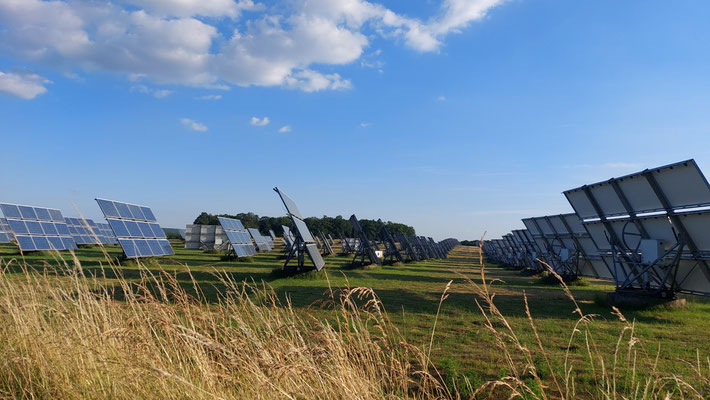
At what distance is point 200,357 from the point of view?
11.5ft

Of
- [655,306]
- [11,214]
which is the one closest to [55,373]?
[655,306]

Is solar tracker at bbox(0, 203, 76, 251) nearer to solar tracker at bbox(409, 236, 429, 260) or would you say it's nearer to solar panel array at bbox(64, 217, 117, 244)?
solar panel array at bbox(64, 217, 117, 244)

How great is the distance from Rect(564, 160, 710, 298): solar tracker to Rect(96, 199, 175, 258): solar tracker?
1875 centimetres

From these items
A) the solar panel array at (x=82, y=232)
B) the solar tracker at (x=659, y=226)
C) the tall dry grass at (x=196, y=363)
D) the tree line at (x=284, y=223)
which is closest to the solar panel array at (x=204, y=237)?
the solar panel array at (x=82, y=232)

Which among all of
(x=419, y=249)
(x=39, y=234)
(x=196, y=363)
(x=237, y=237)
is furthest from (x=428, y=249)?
(x=196, y=363)

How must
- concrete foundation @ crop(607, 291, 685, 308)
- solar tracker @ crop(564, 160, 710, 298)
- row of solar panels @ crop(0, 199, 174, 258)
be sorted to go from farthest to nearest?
row of solar panels @ crop(0, 199, 174, 258)
concrete foundation @ crop(607, 291, 685, 308)
solar tracker @ crop(564, 160, 710, 298)

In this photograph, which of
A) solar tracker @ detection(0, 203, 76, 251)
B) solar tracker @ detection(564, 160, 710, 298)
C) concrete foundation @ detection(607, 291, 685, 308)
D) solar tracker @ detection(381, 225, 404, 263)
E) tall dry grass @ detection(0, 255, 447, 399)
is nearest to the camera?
A: tall dry grass @ detection(0, 255, 447, 399)

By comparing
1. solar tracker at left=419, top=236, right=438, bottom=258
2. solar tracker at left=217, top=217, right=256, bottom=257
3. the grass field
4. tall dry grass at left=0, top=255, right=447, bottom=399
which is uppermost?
solar tracker at left=217, top=217, right=256, bottom=257

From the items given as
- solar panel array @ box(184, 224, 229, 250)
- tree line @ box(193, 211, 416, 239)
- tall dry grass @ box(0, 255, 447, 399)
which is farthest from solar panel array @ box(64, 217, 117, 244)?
tree line @ box(193, 211, 416, 239)

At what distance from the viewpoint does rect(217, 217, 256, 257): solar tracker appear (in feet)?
93.6

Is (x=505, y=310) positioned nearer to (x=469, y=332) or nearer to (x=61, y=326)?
(x=469, y=332)

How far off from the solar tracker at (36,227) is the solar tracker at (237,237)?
923 cm

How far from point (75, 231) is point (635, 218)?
145 ft

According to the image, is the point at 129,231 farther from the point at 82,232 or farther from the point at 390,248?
the point at 82,232
